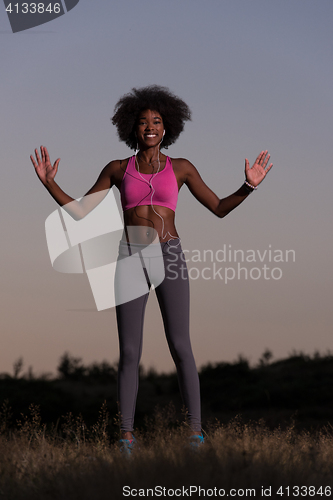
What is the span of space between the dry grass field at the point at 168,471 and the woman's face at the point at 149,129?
2913mm

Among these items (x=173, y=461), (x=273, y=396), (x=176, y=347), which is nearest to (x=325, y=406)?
(x=273, y=396)

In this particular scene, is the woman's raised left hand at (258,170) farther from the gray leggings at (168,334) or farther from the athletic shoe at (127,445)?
the athletic shoe at (127,445)

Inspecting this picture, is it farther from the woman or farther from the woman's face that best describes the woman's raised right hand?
the woman's face

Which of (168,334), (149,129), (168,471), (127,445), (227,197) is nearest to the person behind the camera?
(168,471)

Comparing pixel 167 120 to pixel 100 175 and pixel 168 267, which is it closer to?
pixel 100 175

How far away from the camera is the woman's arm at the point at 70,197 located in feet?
18.9

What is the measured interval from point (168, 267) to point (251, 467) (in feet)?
6.94

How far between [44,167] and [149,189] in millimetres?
1241

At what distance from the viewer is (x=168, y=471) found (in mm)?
3725

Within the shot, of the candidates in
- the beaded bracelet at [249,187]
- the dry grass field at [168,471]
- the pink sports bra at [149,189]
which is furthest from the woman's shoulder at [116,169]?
the dry grass field at [168,471]

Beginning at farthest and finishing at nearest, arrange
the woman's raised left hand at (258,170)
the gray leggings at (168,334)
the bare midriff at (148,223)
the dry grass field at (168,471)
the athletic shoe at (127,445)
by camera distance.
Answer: the woman's raised left hand at (258,170)
the bare midriff at (148,223)
the gray leggings at (168,334)
the athletic shoe at (127,445)
the dry grass field at (168,471)

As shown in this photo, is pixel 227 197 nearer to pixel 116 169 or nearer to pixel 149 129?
pixel 149 129

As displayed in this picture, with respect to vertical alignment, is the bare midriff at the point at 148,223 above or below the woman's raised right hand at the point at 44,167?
below

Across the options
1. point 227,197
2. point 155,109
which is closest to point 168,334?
point 227,197
